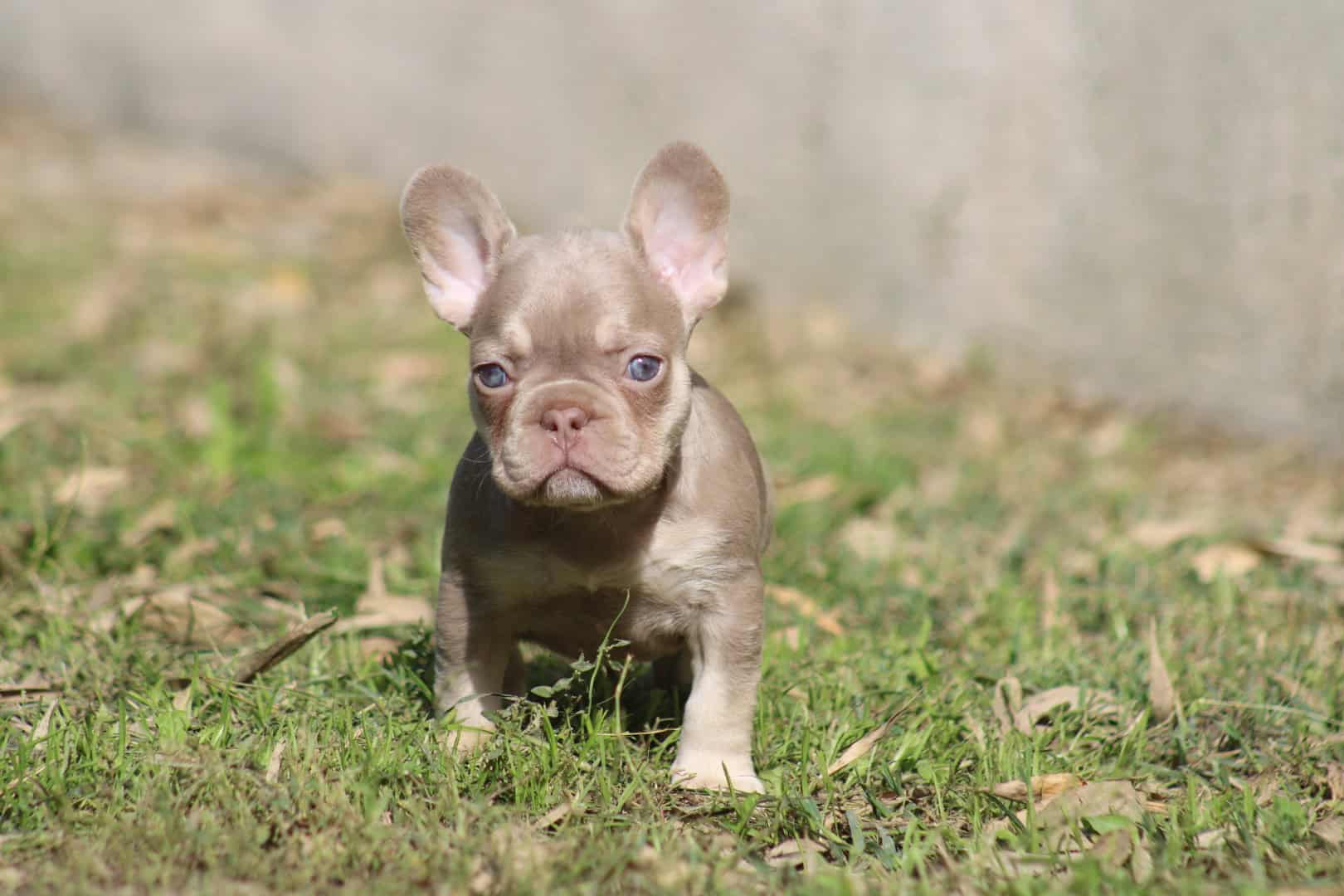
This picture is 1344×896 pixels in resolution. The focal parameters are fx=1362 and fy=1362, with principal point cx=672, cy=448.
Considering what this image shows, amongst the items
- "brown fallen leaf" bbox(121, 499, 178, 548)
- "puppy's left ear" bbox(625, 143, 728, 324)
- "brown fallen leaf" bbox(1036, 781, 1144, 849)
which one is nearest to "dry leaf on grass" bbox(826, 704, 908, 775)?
"brown fallen leaf" bbox(1036, 781, 1144, 849)

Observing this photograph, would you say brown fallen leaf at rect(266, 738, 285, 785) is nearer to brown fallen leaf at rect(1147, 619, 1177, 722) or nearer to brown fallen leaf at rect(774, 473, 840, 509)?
brown fallen leaf at rect(1147, 619, 1177, 722)

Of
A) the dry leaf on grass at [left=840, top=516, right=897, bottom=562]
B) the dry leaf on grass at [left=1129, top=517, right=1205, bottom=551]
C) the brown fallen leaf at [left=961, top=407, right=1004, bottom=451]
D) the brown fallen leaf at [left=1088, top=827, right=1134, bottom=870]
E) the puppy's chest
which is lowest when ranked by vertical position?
the brown fallen leaf at [left=961, top=407, right=1004, bottom=451]

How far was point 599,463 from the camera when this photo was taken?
3.42m

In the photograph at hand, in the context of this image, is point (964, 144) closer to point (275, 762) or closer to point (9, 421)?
point (9, 421)

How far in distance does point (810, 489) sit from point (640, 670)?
6.77ft

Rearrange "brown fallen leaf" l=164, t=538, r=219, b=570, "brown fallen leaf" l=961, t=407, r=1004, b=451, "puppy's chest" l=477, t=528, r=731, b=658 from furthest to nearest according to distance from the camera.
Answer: "brown fallen leaf" l=961, t=407, r=1004, b=451, "brown fallen leaf" l=164, t=538, r=219, b=570, "puppy's chest" l=477, t=528, r=731, b=658

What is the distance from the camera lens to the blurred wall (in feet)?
23.8

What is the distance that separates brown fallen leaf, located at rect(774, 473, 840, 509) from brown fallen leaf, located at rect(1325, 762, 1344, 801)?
286 centimetres

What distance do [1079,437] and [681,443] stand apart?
476 centimetres

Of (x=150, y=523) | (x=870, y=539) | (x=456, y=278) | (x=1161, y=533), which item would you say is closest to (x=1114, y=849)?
(x=456, y=278)

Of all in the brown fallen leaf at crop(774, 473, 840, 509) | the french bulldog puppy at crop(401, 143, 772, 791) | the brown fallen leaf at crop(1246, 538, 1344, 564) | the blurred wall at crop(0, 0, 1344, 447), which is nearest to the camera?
the french bulldog puppy at crop(401, 143, 772, 791)

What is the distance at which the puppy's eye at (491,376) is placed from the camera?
12.0ft

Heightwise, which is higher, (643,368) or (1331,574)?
(643,368)

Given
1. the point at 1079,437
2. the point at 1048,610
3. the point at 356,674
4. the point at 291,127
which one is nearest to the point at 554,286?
the point at 356,674
